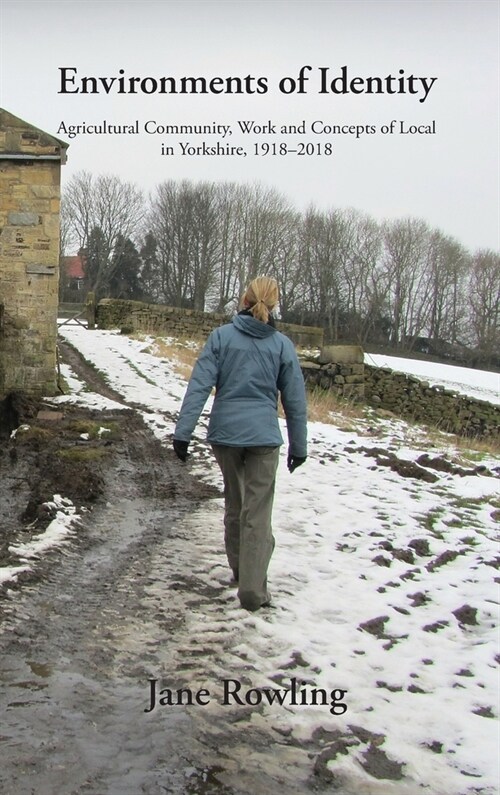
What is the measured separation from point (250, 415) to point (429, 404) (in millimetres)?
14444

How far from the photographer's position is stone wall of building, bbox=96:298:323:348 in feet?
82.6

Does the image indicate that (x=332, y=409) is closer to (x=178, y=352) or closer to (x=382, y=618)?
(x=178, y=352)

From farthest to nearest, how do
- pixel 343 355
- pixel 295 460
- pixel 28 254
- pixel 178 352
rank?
pixel 178 352 < pixel 343 355 < pixel 28 254 < pixel 295 460

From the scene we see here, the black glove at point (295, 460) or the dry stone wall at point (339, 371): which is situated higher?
the black glove at point (295, 460)

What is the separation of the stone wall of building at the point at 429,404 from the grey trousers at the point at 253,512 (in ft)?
44.0

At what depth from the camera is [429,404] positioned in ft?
59.1

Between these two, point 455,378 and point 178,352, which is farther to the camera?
point 455,378

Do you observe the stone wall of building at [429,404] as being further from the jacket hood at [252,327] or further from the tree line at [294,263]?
the tree line at [294,263]

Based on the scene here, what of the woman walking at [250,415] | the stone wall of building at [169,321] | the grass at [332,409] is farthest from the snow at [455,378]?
the woman walking at [250,415]

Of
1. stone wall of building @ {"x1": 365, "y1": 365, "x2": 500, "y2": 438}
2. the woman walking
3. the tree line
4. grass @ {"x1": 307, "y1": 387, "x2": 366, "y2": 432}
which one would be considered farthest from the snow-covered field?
the tree line

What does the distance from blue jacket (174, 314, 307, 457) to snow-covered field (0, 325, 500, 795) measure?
3.61 ft

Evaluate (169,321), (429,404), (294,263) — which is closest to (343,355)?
(429,404)

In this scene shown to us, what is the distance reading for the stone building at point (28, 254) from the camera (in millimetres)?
10867

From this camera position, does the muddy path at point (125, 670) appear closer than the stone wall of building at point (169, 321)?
Yes
